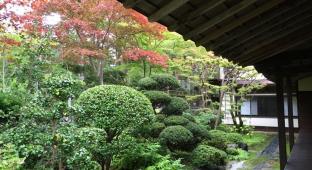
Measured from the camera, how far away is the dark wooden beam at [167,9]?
8.26 ft

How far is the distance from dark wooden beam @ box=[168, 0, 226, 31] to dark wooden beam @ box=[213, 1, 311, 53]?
3.34 ft

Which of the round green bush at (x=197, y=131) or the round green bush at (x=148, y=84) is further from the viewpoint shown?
the round green bush at (x=148, y=84)

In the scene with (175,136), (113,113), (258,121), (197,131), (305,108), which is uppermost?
(305,108)

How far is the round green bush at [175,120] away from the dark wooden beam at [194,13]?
6907 mm

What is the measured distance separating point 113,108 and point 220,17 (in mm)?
4917

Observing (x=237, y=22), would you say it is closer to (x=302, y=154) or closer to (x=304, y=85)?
(x=302, y=154)

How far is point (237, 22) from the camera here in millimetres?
3473

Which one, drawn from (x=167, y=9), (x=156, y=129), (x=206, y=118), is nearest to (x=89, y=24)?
(x=156, y=129)

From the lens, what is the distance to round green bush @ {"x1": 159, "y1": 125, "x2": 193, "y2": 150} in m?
9.05

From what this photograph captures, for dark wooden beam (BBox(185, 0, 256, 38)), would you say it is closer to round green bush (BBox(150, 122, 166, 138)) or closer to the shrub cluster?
round green bush (BBox(150, 122, 166, 138))

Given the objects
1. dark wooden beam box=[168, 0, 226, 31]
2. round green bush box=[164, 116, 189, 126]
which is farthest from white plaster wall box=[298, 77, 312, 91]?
dark wooden beam box=[168, 0, 226, 31]

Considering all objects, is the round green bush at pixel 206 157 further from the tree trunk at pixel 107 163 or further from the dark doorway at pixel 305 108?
the dark doorway at pixel 305 108

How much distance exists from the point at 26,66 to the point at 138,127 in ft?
9.61

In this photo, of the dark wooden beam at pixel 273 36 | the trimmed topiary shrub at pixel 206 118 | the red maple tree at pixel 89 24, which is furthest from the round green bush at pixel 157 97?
the dark wooden beam at pixel 273 36
